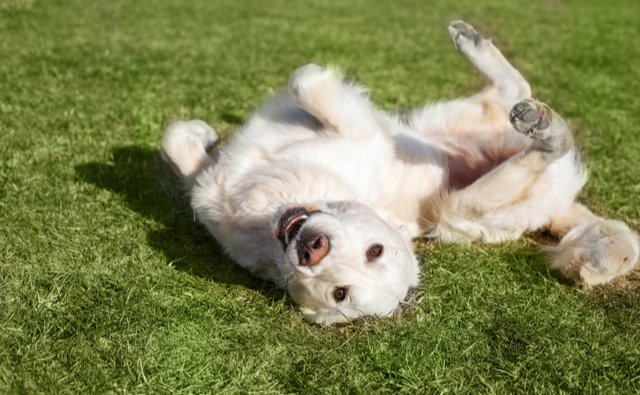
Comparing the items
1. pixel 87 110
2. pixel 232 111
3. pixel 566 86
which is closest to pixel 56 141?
pixel 87 110

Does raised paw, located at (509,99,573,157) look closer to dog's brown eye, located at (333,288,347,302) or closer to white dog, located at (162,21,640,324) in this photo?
white dog, located at (162,21,640,324)

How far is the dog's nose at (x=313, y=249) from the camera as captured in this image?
2.50 meters

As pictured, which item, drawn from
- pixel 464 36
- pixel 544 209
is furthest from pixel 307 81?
pixel 544 209

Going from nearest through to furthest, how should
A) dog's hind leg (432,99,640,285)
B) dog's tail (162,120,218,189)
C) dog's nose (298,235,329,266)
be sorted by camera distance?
1. dog's nose (298,235,329,266)
2. dog's hind leg (432,99,640,285)
3. dog's tail (162,120,218,189)

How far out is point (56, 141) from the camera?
13.6ft

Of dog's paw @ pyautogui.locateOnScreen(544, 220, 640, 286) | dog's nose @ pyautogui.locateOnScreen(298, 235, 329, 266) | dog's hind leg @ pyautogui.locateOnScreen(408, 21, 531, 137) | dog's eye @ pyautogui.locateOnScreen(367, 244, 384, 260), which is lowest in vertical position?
dog's paw @ pyautogui.locateOnScreen(544, 220, 640, 286)

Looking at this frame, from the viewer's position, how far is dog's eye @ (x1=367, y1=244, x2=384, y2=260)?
8.79 feet

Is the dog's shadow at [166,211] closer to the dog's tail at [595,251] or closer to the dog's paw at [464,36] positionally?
the dog's tail at [595,251]

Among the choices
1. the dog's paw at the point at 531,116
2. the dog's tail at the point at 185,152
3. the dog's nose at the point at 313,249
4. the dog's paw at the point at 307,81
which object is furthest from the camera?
the dog's tail at the point at 185,152

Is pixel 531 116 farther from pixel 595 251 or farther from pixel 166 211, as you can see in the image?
pixel 166 211

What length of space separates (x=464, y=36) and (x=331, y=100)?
145cm

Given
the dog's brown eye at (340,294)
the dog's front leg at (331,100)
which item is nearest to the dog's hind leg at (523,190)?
the dog's front leg at (331,100)

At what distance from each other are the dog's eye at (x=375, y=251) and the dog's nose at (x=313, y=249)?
266 mm

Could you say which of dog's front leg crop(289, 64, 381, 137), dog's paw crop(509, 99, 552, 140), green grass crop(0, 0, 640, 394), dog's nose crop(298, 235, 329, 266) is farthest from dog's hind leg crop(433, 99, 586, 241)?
dog's nose crop(298, 235, 329, 266)
